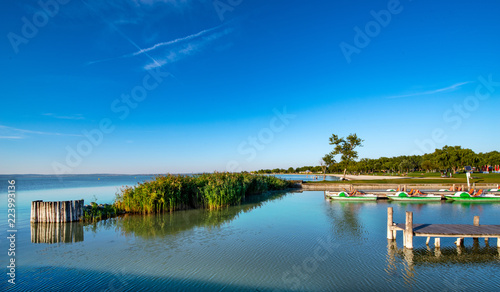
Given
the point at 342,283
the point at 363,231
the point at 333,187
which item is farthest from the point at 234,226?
the point at 333,187

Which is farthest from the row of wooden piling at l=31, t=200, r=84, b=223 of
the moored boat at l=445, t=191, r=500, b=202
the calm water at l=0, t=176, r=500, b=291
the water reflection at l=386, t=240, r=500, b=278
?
Result: the moored boat at l=445, t=191, r=500, b=202

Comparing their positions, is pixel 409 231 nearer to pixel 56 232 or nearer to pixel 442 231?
pixel 442 231

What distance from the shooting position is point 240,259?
838 cm

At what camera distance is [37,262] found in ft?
26.9

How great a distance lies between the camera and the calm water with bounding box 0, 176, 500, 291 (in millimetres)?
6605

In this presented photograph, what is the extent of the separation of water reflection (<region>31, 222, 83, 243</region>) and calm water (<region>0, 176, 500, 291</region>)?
0.14ft

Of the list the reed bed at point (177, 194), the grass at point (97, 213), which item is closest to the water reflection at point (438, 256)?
the reed bed at point (177, 194)

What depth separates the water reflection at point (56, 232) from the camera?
10841 millimetres

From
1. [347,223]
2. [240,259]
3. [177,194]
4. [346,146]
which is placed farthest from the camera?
[346,146]

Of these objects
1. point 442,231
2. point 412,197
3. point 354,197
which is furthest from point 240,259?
point 412,197

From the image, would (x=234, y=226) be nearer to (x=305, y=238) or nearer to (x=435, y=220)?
(x=305, y=238)

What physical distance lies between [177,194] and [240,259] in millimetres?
10333

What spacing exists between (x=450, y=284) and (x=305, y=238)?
5121mm

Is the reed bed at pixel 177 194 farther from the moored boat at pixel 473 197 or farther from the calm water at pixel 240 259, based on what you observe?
the moored boat at pixel 473 197
